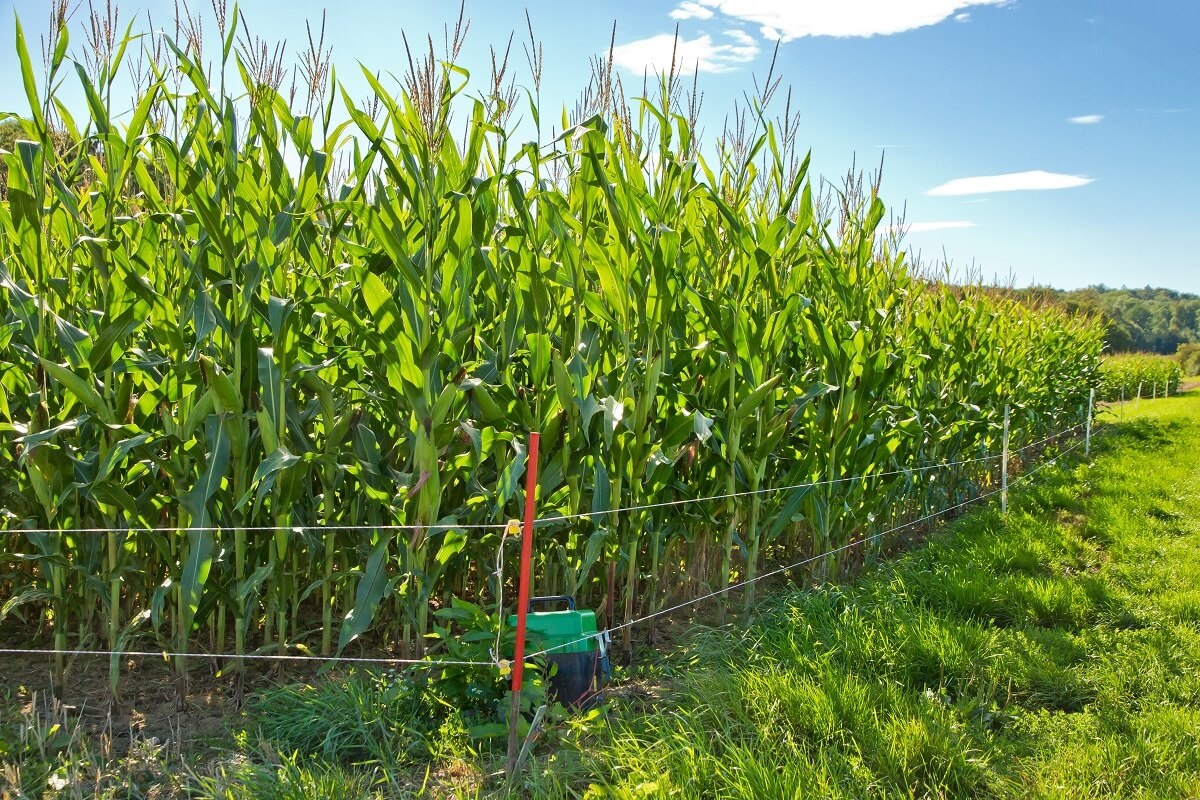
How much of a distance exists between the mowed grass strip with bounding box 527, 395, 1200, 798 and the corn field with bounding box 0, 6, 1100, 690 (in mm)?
828

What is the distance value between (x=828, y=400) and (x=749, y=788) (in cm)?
303

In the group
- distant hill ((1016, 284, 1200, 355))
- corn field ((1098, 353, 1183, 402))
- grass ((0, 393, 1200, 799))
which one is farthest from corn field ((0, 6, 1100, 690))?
distant hill ((1016, 284, 1200, 355))

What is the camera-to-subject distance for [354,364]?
3756mm

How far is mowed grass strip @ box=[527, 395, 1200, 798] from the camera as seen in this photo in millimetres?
2896

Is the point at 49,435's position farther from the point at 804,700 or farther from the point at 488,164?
the point at 804,700

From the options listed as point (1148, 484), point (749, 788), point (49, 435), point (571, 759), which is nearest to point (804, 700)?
point (749, 788)

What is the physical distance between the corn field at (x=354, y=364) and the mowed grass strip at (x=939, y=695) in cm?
83

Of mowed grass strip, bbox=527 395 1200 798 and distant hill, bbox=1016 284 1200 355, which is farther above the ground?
distant hill, bbox=1016 284 1200 355

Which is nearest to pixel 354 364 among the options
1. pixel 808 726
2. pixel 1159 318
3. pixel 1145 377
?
pixel 808 726

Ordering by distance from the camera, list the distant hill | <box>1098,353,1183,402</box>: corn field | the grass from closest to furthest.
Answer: the grass
<box>1098,353,1183,402</box>: corn field
the distant hill

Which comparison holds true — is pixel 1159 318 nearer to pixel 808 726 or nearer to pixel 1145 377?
pixel 1145 377

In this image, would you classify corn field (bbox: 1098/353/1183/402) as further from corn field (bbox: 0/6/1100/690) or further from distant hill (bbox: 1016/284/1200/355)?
distant hill (bbox: 1016/284/1200/355)

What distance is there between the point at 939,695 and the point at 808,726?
776 millimetres

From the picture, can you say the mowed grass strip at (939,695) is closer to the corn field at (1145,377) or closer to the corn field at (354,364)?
the corn field at (354,364)
